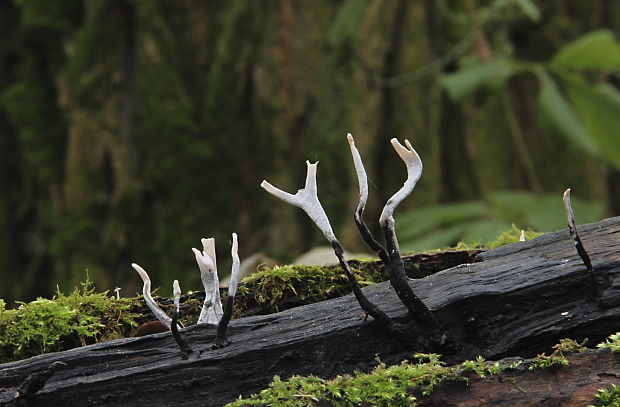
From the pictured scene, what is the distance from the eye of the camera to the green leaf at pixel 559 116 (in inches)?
116

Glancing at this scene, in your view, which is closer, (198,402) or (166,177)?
(198,402)

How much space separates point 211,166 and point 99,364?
2.37m

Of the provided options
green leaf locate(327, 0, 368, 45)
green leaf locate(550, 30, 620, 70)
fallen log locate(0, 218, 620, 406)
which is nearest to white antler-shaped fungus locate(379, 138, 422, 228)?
fallen log locate(0, 218, 620, 406)

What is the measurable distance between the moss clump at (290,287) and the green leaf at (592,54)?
161 centimetres

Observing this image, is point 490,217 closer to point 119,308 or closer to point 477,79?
point 477,79

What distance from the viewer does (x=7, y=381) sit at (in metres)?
1.27

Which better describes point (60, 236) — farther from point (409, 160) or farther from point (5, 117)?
point (409, 160)

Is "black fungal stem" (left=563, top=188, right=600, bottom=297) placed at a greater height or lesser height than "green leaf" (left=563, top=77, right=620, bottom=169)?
lesser

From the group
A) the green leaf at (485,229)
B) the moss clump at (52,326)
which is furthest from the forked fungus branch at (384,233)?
the green leaf at (485,229)

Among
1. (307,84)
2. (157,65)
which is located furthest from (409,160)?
(157,65)

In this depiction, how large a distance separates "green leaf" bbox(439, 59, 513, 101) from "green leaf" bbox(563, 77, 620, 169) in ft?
1.07

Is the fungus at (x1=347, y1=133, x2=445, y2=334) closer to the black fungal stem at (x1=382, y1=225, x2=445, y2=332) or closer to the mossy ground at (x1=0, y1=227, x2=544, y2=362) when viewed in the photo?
the black fungal stem at (x1=382, y1=225, x2=445, y2=332)

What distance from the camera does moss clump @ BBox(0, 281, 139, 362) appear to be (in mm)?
1400

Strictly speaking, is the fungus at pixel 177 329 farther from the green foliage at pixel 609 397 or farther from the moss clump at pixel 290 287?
the green foliage at pixel 609 397
